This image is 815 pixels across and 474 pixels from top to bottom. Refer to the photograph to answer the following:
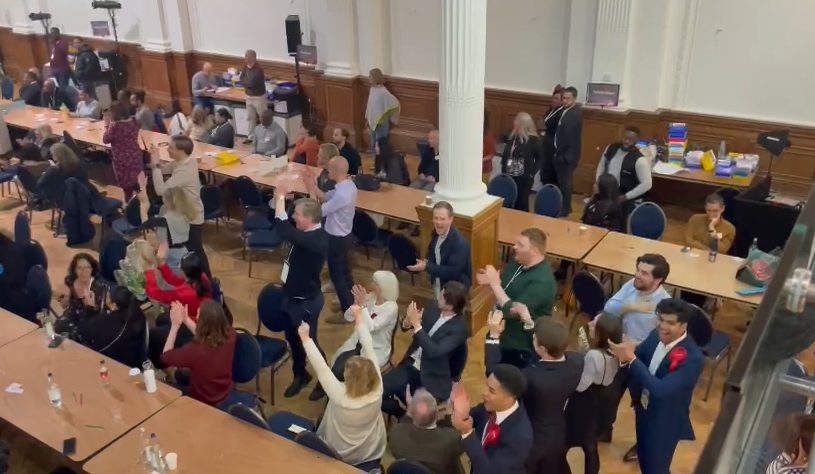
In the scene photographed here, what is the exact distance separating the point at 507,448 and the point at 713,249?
132 inches

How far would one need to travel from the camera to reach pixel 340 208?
6211 mm

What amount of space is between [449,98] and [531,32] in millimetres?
4149

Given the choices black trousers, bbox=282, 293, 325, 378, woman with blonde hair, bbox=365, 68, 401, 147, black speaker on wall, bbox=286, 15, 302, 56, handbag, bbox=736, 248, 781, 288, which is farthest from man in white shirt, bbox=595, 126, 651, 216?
black speaker on wall, bbox=286, 15, 302, 56

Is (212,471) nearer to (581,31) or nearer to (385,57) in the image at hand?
(581,31)

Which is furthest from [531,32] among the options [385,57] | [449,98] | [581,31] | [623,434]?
[623,434]

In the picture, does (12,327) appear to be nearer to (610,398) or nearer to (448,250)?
(448,250)

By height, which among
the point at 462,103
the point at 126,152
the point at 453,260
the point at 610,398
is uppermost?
the point at 462,103

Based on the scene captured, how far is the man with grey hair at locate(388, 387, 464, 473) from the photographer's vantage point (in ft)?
12.5

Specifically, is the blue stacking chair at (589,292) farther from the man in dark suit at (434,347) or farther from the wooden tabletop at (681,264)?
the man in dark suit at (434,347)

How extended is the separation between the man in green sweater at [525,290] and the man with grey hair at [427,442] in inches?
42.5

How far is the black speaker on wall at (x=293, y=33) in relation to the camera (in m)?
11.1

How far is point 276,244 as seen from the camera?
727cm


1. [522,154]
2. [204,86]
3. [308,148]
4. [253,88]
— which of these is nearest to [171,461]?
Result: [522,154]

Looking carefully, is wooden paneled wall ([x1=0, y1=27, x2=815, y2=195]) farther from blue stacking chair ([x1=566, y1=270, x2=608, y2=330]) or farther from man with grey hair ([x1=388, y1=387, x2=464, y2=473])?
man with grey hair ([x1=388, y1=387, x2=464, y2=473])
